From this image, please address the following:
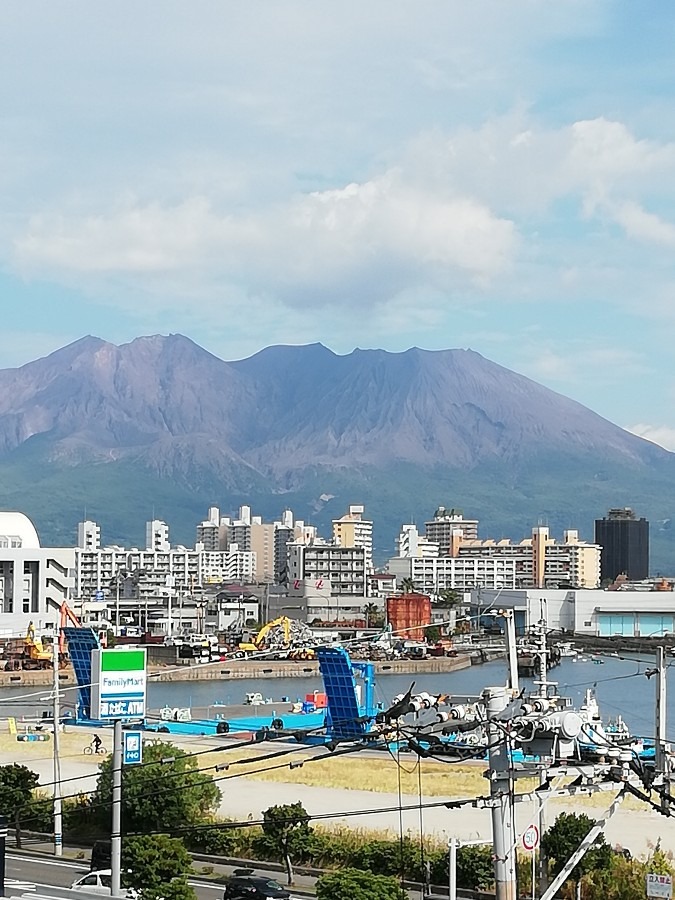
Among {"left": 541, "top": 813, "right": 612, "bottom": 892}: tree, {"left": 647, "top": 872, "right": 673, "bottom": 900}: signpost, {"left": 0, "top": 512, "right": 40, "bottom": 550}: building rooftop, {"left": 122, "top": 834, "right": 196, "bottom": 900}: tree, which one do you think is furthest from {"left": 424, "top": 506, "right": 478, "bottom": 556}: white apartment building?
{"left": 647, "top": 872, "right": 673, "bottom": 900}: signpost

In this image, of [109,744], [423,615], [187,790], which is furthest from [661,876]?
[423,615]

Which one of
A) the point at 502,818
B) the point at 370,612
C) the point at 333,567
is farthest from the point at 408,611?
the point at 502,818

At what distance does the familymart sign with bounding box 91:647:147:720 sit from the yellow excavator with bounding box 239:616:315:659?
42.1 meters

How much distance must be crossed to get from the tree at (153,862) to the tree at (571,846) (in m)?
3.50

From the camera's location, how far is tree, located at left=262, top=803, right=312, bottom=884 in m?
13.8

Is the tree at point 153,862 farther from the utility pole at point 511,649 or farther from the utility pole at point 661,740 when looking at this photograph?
the utility pole at point 661,740

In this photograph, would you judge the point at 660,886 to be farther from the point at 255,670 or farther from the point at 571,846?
the point at 255,670

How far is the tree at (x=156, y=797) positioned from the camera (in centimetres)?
1481

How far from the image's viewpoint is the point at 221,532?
139 meters

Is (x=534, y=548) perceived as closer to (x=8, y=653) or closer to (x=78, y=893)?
(x=8, y=653)

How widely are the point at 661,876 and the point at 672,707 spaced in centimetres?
2444

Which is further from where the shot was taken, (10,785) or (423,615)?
(423,615)

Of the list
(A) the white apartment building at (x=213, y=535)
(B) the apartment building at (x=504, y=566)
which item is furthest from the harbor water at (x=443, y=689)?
(A) the white apartment building at (x=213, y=535)

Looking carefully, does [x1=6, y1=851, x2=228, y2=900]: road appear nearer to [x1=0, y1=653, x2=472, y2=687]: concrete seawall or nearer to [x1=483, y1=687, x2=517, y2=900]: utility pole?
[x1=483, y1=687, x2=517, y2=900]: utility pole
